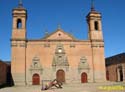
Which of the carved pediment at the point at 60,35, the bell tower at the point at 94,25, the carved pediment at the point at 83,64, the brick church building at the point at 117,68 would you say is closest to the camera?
the carved pediment at the point at 83,64

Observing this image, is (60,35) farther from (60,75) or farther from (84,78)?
(84,78)

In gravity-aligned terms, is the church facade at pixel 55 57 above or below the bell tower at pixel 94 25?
below

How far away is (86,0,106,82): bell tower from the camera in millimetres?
41750

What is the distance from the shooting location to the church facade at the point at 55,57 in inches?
1596

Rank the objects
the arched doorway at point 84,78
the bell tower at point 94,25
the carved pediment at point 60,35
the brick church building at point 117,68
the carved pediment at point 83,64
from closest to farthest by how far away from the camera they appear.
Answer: the arched doorway at point 84,78
the carved pediment at point 83,64
the carved pediment at point 60,35
the bell tower at point 94,25
the brick church building at point 117,68

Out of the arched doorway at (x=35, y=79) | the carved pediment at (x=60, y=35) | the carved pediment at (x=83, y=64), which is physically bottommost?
the arched doorway at (x=35, y=79)

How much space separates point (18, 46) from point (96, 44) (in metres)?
13.0

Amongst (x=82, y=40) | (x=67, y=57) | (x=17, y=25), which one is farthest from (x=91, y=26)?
(x=17, y=25)

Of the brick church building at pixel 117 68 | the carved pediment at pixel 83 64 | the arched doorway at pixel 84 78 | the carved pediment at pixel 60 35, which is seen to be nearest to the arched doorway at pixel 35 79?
the carved pediment at pixel 60 35

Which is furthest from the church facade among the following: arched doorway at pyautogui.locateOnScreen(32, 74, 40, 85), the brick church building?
the brick church building

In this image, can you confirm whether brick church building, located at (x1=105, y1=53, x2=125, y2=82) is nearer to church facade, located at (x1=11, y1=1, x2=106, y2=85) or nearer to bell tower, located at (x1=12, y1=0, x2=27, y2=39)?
church facade, located at (x1=11, y1=1, x2=106, y2=85)

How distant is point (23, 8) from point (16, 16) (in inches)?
70.5

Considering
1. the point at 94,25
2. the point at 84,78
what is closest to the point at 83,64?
the point at 84,78

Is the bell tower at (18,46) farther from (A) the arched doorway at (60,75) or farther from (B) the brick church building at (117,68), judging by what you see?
(B) the brick church building at (117,68)
